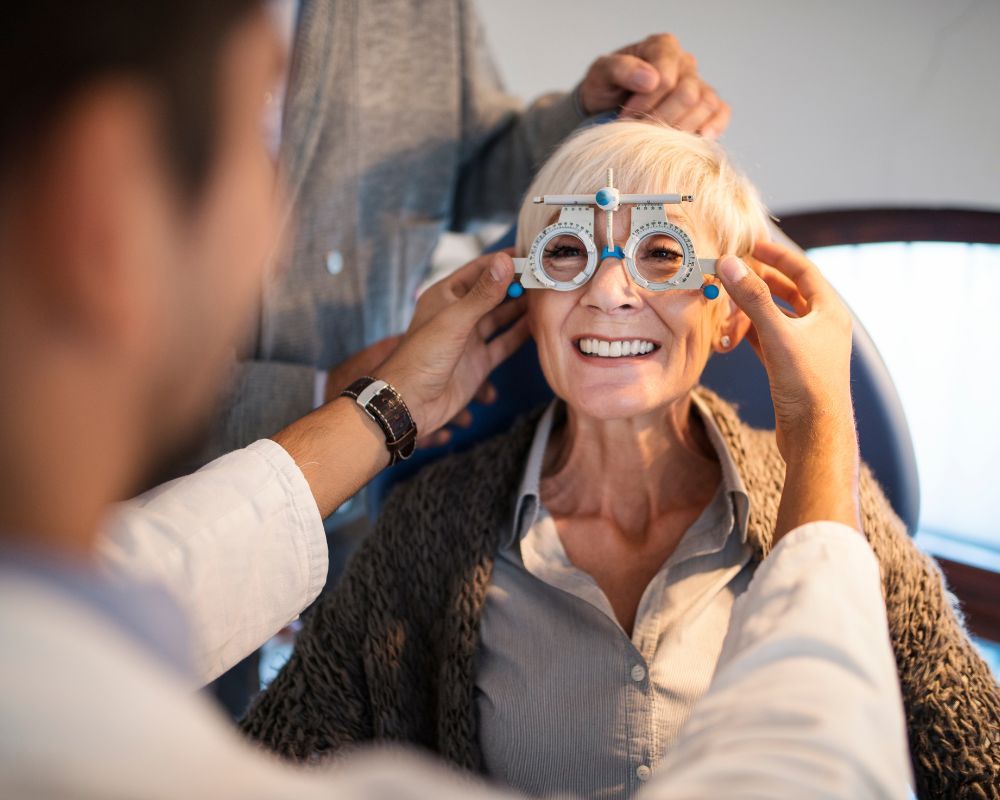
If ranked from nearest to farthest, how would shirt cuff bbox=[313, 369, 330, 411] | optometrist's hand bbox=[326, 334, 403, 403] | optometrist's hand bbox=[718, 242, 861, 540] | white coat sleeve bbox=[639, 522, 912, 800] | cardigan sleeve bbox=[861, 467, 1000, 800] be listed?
white coat sleeve bbox=[639, 522, 912, 800] < optometrist's hand bbox=[718, 242, 861, 540] < cardigan sleeve bbox=[861, 467, 1000, 800] < optometrist's hand bbox=[326, 334, 403, 403] < shirt cuff bbox=[313, 369, 330, 411]

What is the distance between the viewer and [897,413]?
155 centimetres

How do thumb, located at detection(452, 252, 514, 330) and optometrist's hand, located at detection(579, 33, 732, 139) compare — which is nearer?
thumb, located at detection(452, 252, 514, 330)

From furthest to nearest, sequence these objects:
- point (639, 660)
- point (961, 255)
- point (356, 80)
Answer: point (961, 255), point (356, 80), point (639, 660)

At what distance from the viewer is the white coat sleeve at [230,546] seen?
1068mm

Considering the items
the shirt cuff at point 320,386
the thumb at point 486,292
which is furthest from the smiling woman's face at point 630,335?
the shirt cuff at point 320,386

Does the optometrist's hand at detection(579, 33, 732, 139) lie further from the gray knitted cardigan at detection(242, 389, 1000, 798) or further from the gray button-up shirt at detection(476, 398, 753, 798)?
the gray button-up shirt at detection(476, 398, 753, 798)

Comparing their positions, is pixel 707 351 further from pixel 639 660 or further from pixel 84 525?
pixel 84 525

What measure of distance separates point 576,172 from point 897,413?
0.72m

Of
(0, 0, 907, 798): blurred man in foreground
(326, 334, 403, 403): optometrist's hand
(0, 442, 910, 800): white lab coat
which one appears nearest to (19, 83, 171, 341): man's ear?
(0, 0, 907, 798): blurred man in foreground

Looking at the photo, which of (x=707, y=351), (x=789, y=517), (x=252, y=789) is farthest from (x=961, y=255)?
(x=252, y=789)

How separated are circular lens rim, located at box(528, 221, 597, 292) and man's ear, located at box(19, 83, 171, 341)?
875mm

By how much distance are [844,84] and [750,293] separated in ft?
4.88

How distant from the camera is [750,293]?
121cm

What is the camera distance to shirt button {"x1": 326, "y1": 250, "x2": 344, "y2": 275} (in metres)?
1.85
